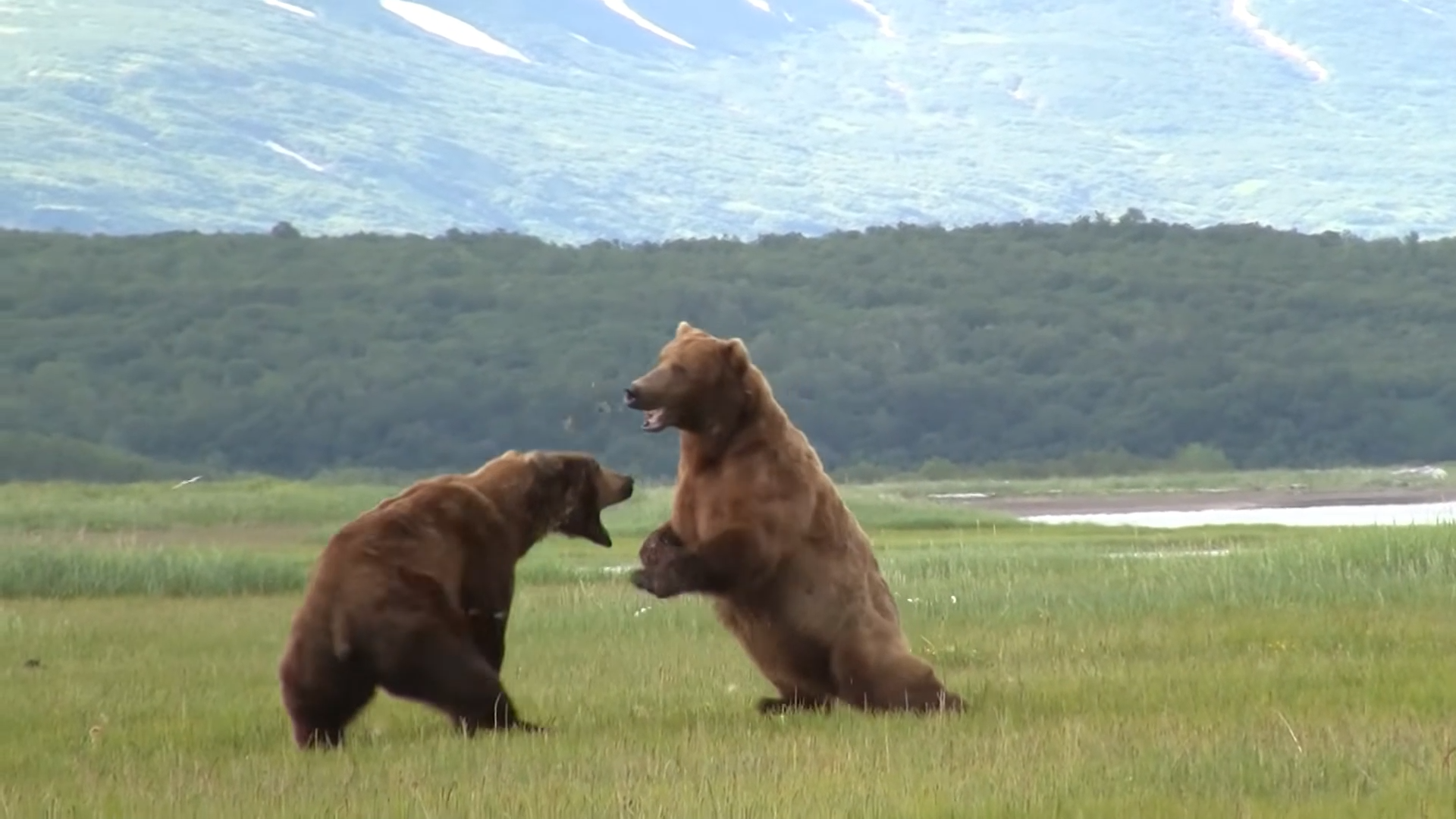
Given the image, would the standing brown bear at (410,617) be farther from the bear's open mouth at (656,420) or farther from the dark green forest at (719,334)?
the dark green forest at (719,334)

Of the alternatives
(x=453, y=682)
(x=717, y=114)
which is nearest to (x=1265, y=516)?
(x=453, y=682)

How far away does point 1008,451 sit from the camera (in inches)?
2331

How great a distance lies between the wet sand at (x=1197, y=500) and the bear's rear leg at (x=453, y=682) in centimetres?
2948

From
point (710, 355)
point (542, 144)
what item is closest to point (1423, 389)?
point (710, 355)

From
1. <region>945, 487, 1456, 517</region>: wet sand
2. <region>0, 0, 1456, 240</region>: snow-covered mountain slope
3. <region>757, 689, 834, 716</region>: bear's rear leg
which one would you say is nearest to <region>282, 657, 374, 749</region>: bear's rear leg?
<region>757, 689, 834, 716</region>: bear's rear leg

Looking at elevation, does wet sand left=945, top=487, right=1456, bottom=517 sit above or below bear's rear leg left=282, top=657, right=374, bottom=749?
below

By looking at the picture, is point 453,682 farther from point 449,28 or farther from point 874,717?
point 449,28

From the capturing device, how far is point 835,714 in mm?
7996

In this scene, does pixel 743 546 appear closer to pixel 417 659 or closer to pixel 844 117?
pixel 417 659

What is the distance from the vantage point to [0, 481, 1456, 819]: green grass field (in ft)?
20.0

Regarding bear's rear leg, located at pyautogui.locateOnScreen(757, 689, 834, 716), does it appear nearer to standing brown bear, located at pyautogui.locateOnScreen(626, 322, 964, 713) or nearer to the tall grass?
standing brown bear, located at pyautogui.locateOnScreen(626, 322, 964, 713)

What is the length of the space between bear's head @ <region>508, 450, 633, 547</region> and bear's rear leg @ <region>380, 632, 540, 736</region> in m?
0.95

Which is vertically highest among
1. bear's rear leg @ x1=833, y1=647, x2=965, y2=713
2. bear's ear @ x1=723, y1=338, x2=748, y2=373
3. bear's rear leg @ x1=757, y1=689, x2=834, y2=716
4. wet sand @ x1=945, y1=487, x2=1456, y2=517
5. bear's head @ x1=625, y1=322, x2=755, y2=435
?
bear's ear @ x1=723, y1=338, x2=748, y2=373

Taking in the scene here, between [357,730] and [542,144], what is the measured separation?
109969mm
